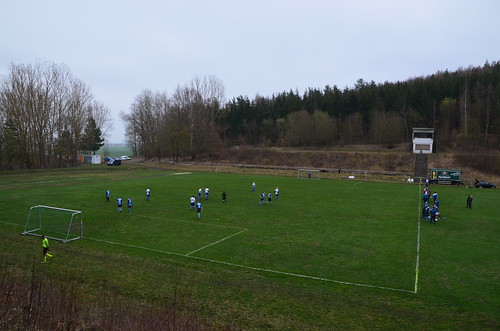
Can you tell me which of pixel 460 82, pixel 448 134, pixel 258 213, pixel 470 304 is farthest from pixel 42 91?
pixel 460 82

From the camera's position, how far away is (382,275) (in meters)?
17.0

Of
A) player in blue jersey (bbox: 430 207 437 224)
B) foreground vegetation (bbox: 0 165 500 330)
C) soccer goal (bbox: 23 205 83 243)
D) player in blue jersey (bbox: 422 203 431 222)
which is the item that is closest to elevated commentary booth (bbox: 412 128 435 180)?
foreground vegetation (bbox: 0 165 500 330)

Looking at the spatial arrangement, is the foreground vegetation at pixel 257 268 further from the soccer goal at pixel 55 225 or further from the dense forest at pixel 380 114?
the dense forest at pixel 380 114

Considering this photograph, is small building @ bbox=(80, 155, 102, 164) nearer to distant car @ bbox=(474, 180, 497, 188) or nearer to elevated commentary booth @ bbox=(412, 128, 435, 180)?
elevated commentary booth @ bbox=(412, 128, 435, 180)

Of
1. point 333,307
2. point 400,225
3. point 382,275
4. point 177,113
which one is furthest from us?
point 177,113

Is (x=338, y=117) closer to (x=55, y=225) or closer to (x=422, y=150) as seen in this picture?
(x=422, y=150)

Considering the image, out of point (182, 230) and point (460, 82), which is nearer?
point (182, 230)

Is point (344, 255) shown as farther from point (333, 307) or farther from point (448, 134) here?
point (448, 134)

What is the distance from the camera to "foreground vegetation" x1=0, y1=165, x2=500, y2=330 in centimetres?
1195

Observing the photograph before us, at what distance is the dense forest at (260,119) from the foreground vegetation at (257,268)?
4140 cm

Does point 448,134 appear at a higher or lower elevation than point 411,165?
higher

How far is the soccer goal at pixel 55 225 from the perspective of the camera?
23.2 m

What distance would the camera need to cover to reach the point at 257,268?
1781cm

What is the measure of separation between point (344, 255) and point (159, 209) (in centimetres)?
1800
